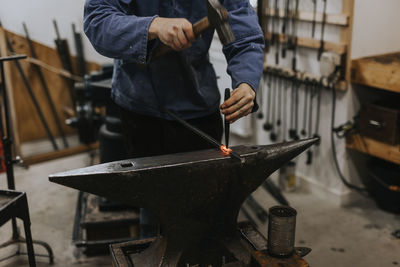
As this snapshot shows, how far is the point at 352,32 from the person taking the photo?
2.65 meters

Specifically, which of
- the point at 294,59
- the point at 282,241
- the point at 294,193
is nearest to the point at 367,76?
the point at 294,59

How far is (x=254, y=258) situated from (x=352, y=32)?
5.63 ft

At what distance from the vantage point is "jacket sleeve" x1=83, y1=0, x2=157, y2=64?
4.50ft

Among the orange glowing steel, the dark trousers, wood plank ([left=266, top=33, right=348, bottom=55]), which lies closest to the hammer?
the orange glowing steel

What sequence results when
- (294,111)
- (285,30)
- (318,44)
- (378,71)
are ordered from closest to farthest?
(378,71)
(318,44)
(285,30)
(294,111)

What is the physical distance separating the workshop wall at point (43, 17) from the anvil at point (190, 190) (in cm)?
246

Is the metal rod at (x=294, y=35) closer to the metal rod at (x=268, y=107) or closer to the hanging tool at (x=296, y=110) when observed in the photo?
the hanging tool at (x=296, y=110)

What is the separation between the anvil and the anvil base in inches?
0.8

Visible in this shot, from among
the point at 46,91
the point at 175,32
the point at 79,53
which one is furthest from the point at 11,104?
the point at 175,32

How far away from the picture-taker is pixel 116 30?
4.57 ft

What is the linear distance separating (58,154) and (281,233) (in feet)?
8.89

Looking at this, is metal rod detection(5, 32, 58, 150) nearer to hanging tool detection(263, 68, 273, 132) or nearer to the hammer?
hanging tool detection(263, 68, 273, 132)

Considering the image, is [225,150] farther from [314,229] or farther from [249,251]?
[314,229]

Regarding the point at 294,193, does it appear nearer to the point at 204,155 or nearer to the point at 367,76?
the point at 367,76
